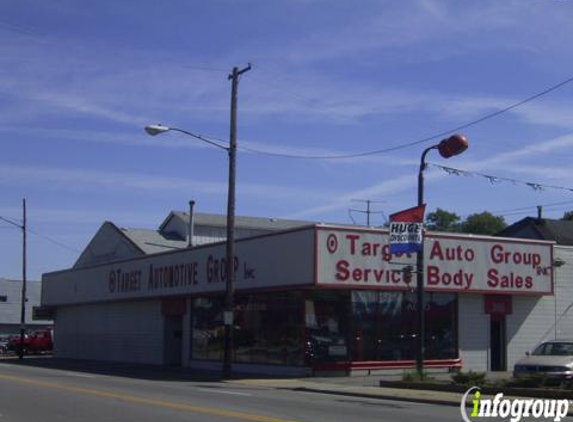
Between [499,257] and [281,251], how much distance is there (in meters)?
8.96

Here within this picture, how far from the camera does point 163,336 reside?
42.0 m

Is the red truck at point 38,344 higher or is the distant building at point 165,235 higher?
the distant building at point 165,235

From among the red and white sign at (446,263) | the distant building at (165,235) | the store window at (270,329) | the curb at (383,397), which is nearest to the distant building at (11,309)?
the distant building at (165,235)

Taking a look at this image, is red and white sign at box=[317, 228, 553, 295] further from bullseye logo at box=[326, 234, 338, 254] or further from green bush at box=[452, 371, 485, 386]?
green bush at box=[452, 371, 485, 386]

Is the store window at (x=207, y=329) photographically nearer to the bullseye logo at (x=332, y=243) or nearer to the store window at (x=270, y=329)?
the store window at (x=270, y=329)

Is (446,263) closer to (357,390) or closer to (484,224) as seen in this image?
(357,390)

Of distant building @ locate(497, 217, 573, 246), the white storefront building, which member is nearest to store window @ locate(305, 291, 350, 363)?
the white storefront building

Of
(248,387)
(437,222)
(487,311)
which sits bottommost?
(248,387)

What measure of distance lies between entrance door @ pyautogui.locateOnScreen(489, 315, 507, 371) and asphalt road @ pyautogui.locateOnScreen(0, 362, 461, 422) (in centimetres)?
1274

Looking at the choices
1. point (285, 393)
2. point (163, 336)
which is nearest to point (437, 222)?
point (163, 336)

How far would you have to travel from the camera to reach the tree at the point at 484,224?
96.6 meters

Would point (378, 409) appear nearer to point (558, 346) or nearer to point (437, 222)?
point (558, 346)

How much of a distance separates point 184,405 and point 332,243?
1302 cm

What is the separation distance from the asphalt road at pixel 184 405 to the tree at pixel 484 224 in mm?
73022
